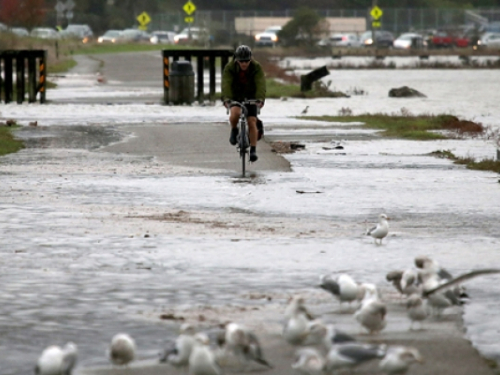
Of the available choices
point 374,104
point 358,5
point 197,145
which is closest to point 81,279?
point 197,145

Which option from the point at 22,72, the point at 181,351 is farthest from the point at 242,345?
the point at 22,72

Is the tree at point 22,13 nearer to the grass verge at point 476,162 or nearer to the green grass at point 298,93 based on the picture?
the green grass at point 298,93

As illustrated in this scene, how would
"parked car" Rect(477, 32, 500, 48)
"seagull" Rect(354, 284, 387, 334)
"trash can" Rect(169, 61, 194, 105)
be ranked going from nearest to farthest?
"seagull" Rect(354, 284, 387, 334), "trash can" Rect(169, 61, 194, 105), "parked car" Rect(477, 32, 500, 48)

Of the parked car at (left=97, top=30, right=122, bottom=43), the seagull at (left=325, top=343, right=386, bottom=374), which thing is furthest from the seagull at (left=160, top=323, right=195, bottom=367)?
the parked car at (left=97, top=30, right=122, bottom=43)

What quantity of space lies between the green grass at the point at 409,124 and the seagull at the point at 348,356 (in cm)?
1642

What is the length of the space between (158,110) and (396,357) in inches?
1000

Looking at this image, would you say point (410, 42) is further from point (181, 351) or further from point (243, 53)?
point (181, 351)

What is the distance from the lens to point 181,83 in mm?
33406

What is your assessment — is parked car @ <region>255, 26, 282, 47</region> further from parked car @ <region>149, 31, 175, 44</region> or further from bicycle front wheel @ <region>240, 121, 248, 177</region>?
bicycle front wheel @ <region>240, 121, 248, 177</region>

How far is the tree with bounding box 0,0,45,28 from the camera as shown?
98.7m

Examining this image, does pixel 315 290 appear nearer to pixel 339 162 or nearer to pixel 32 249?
pixel 32 249

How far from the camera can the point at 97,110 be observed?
3067cm

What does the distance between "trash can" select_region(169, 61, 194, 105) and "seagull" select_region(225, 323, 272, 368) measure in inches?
1082

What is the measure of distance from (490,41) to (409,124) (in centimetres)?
7502
